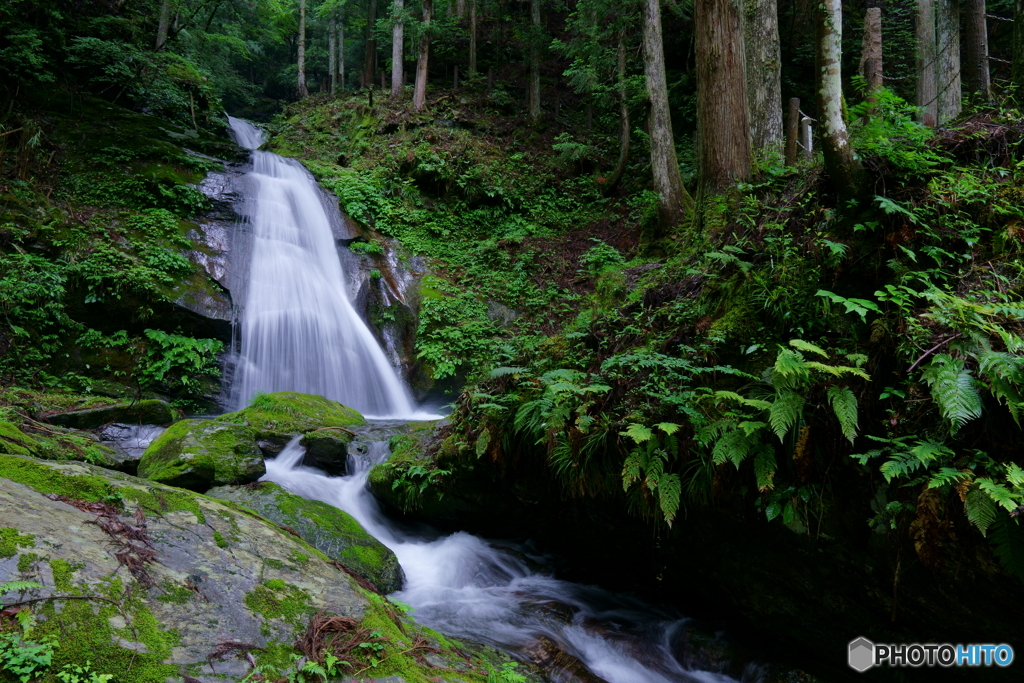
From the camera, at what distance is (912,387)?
302 centimetres

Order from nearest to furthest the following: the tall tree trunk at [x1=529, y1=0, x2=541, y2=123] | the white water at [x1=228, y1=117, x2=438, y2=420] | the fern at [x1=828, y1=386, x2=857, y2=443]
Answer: the fern at [x1=828, y1=386, x2=857, y2=443] < the white water at [x1=228, y1=117, x2=438, y2=420] < the tall tree trunk at [x1=529, y1=0, x2=541, y2=123]

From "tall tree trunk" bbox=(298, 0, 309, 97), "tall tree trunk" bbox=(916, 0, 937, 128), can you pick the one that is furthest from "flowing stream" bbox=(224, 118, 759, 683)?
"tall tree trunk" bbox=(298, 0, 309, 97)

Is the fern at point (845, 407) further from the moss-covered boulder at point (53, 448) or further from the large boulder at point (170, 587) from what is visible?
the moss-covered boulder at point (53, 448)

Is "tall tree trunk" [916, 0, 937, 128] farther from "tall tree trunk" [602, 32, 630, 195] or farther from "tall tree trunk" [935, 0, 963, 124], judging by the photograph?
"tall tree trunk" [602, 32, 630, 195]

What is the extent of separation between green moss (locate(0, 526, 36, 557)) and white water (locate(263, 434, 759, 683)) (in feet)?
9.96

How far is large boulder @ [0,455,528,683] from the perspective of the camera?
7.22 feet

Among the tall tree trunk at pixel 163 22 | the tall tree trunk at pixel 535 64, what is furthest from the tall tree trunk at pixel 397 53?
the tall tree trunk at pixel 163 22

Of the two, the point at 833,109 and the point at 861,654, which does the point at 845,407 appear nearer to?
the point at 861,654

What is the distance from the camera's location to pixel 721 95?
7.38 m

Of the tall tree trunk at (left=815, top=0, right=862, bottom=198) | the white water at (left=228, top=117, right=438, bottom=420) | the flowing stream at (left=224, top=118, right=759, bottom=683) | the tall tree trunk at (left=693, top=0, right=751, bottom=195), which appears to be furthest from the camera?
the white water at (left=228, top=117, right=438, bottom=420)

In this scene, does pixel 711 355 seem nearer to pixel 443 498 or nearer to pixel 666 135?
pixel 443 498

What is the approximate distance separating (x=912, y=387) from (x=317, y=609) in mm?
3565

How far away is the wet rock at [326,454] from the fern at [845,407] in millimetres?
5926

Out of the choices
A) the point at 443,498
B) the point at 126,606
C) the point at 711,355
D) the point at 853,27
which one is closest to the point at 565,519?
the point at 443,498
